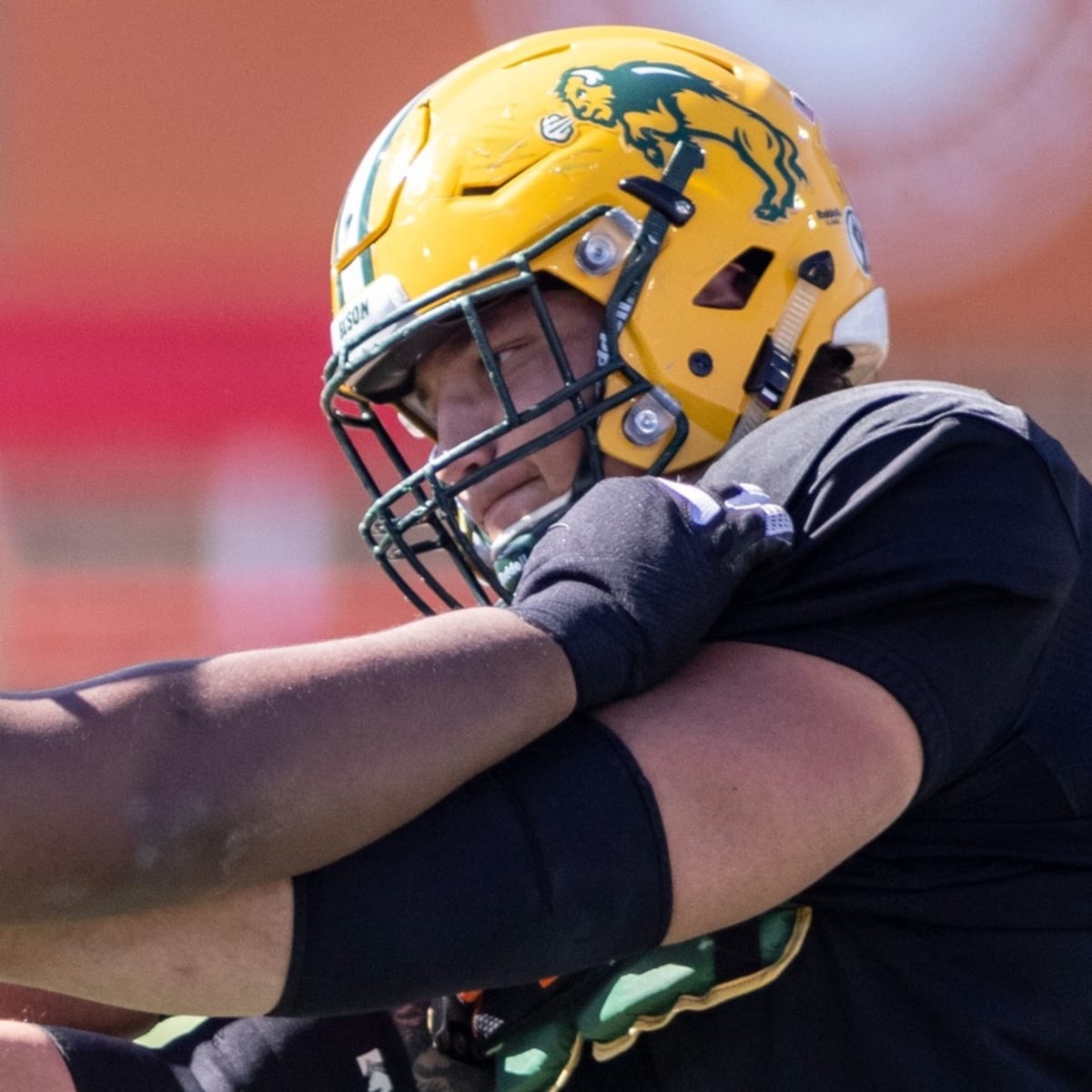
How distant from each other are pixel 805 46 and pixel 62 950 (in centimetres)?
598

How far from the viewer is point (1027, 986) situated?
1.46m

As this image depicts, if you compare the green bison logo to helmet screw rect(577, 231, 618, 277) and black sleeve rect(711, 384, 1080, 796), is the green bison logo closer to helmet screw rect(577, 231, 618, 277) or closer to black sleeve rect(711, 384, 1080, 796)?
helmet screw rect(577, 231, 618, 277)

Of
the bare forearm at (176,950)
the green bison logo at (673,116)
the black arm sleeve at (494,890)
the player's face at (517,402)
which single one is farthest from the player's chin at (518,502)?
the bare forearm at (176,950)

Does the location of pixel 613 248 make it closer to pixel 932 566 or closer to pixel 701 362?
pixel 701 362

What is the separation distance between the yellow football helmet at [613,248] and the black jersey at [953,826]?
0.43 metres

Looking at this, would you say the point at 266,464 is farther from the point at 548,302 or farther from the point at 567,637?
the point at 567,637

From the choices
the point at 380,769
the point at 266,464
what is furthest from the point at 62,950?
the point at 266,464

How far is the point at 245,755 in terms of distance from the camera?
1.15 meters

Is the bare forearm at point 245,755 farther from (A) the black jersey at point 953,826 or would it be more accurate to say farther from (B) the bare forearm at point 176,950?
(A) the black jersey at point 953,826

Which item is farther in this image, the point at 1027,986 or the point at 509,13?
the point at 509,13

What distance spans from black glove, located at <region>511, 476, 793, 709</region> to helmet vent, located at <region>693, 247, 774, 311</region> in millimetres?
601

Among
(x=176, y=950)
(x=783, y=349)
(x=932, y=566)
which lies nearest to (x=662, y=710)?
(x=932, y=566)

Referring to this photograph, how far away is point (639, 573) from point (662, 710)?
98 millimetres

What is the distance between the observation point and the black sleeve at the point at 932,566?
53.9 inches
